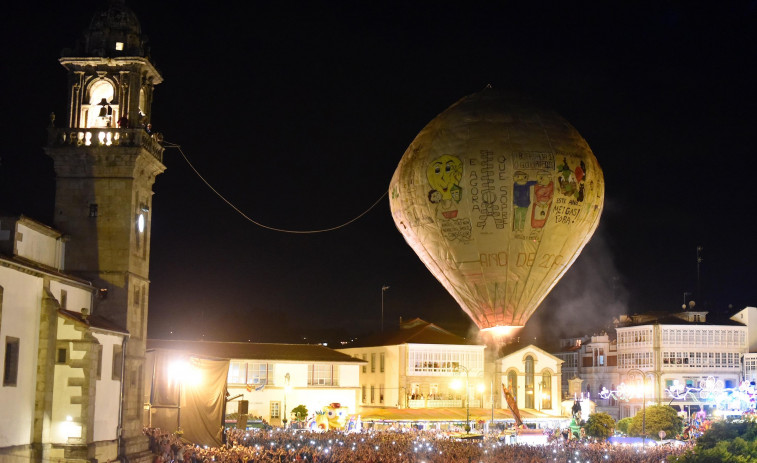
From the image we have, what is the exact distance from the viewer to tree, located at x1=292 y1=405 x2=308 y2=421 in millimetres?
65812

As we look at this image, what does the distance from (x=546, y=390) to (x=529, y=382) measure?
165cm

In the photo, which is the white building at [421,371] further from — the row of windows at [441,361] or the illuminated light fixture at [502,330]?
the illuminated light fixture at [502,330]

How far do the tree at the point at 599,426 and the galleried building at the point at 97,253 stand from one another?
3516cm

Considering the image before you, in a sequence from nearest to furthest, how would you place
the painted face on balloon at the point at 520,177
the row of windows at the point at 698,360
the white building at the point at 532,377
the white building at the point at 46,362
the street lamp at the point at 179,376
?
1. the white building at the point at 46,362
2. the painted face on balloon at the point at 520,177
3. the street lamp at the point at 179,376
4. the white building at the point at 532,377
5. the row of windows at the point at 698,360

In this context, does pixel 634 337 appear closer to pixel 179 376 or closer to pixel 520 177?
pixel 179 376

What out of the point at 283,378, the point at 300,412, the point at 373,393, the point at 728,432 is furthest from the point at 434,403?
the point at 728,432

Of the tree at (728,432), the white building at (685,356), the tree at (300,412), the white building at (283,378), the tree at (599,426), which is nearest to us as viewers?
the tree at (728,432)

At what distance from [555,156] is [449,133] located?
397 cm

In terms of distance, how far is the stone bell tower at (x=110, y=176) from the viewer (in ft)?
129

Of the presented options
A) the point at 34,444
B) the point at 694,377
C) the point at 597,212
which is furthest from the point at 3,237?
the point at 694,377

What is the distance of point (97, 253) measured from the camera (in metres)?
39.3

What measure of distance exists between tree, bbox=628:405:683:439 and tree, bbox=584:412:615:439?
5.13ft

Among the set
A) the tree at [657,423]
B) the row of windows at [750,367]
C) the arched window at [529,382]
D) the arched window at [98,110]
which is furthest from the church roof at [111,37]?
the row of windows at [750,367]

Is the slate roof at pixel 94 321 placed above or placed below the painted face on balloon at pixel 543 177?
below
